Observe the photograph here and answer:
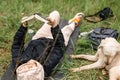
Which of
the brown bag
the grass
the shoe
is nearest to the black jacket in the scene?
the grass

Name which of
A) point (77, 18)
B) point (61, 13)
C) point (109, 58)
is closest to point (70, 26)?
point (77, 18)

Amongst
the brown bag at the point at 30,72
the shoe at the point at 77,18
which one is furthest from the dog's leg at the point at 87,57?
the brown bag at the point at 30,72

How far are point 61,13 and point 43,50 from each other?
5.25 ft

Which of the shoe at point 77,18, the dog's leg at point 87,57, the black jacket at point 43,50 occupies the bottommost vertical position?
the dog's leg at point 87,57

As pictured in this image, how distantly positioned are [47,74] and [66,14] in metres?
1.83

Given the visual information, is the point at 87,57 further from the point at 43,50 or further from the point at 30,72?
the point at 30,72

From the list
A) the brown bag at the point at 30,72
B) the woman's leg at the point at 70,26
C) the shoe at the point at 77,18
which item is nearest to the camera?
the brown bag at the point at 30,72

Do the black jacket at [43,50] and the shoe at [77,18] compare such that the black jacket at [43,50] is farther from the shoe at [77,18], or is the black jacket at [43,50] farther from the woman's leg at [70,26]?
the shoe at [77,18]

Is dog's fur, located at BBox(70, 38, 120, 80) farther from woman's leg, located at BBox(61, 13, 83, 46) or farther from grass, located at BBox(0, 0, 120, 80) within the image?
woman's leg, located at BBox(61, 13, 83, 46)

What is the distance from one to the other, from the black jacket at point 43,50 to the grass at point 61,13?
18cm

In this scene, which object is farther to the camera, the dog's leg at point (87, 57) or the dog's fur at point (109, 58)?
the dog's leg at point (87, 57)

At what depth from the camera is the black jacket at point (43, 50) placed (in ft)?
12.7

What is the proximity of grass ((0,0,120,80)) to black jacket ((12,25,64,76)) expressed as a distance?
0.18 metres

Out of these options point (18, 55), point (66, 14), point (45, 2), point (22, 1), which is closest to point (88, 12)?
point (66, 14)
